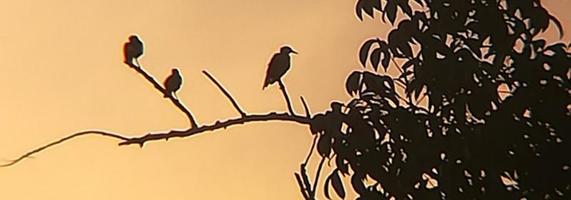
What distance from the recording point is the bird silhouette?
1501mm

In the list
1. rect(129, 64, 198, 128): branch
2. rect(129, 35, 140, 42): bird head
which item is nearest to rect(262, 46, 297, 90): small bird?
rect(129, 64, 198, 128): branch

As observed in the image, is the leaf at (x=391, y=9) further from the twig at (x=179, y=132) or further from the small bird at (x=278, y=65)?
the small bird at (x=278, y=65)

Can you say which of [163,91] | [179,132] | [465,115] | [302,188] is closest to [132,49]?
[163,91]

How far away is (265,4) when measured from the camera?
4.97 ft

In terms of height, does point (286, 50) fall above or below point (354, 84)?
above

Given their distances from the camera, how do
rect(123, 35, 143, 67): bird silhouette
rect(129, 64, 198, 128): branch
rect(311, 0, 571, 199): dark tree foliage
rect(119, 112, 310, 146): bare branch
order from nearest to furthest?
rect(311, 0, 571, 199): dark tree foliage < rect(119, 112, 310, 146): bare branch < rect(129, 64, 198, 128): branch < rect(123, 35, 143, 67): bird silhouette

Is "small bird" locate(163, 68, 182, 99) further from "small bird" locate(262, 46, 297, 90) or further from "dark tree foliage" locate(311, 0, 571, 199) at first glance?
"dark tree foliage" locate(311, 0, 571, 199)

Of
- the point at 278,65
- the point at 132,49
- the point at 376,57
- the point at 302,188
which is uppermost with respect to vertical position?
the point at 132,49

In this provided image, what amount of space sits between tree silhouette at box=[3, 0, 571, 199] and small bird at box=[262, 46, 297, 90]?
32 cm

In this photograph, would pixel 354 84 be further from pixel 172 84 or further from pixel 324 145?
pixel 172 84

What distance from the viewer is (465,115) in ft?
3.40

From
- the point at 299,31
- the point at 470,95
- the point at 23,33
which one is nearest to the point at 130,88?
the point at 23,33

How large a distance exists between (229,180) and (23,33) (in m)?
0.50

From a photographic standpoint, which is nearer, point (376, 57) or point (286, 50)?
point (376, 57)
